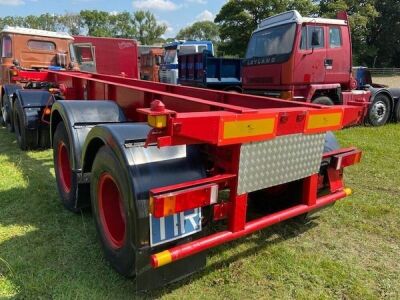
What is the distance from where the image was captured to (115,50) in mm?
18703

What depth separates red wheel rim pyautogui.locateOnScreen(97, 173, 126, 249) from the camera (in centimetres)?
282

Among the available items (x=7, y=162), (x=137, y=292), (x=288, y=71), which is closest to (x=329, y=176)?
(x=137, y=292)

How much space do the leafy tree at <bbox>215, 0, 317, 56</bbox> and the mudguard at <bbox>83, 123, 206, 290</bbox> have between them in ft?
110

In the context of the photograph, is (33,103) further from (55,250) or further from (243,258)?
(243,258)

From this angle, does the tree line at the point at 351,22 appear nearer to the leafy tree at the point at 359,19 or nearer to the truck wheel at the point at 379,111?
the leafy tree at the point at 359,19

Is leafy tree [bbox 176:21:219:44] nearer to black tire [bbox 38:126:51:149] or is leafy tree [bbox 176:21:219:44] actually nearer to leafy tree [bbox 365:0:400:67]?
leafy tree [bbox 365:0:400:67]

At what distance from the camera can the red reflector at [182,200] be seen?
7.00 ft

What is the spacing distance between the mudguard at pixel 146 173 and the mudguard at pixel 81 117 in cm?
81

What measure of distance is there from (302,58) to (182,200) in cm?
670

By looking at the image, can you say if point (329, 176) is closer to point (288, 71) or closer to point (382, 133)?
point (288, 71)

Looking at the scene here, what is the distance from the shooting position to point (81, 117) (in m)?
3.53

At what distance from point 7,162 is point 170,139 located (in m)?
4.54

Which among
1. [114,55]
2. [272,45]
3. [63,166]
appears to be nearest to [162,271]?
[63,166]

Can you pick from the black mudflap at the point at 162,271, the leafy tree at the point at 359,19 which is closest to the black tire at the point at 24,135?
the black mudflap at the point at 162,271
